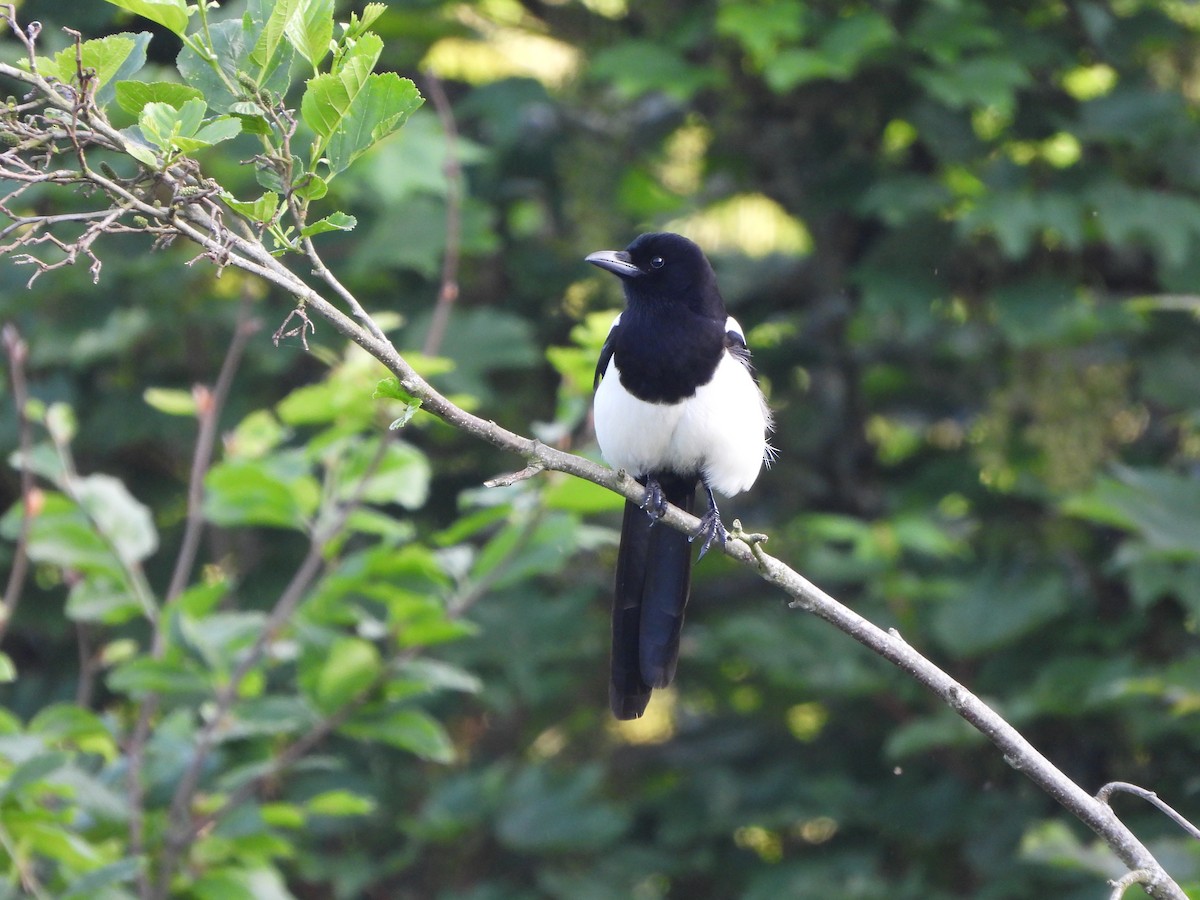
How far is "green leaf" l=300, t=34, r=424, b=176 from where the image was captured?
158 centimetres

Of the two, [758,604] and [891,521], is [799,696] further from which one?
[891,521]

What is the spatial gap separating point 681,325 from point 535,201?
1.88 meters

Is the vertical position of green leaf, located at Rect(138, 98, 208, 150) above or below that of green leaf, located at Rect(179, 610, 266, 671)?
above

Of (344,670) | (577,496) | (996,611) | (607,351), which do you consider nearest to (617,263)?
(607,351)

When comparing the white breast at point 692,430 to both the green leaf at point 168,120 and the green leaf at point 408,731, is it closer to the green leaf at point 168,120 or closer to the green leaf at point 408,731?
the green leaf at point 408,731

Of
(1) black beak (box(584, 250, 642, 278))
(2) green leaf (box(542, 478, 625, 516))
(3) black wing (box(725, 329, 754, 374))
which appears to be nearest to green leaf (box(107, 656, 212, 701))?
(2) green leaf (box(542, 478, 625, 516))

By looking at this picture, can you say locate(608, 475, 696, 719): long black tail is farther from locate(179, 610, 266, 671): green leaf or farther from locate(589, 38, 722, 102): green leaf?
locate(589, 38, 722, 102): green leaf

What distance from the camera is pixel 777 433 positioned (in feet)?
15.2

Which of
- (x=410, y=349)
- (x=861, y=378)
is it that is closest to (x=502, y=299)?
(x=410, y=349)

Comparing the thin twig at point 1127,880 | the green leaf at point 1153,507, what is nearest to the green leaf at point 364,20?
the thin twig at point 1127,880

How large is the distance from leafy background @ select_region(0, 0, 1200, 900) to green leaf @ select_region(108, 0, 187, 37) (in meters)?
1.57

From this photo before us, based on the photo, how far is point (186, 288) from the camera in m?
4.09

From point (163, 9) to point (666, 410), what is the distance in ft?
5.64

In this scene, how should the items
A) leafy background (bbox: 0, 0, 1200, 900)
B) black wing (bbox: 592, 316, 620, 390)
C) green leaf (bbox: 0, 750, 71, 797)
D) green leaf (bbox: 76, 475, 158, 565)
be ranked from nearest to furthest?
green leaf (bbox: 0, 750, 71, 797) < green leaf (bbox: 76, 475, 158, 565) < black wing (bbox: 592, 316, 620, 390) < leafy background (bbox: 0, 0, 1200, 900)
